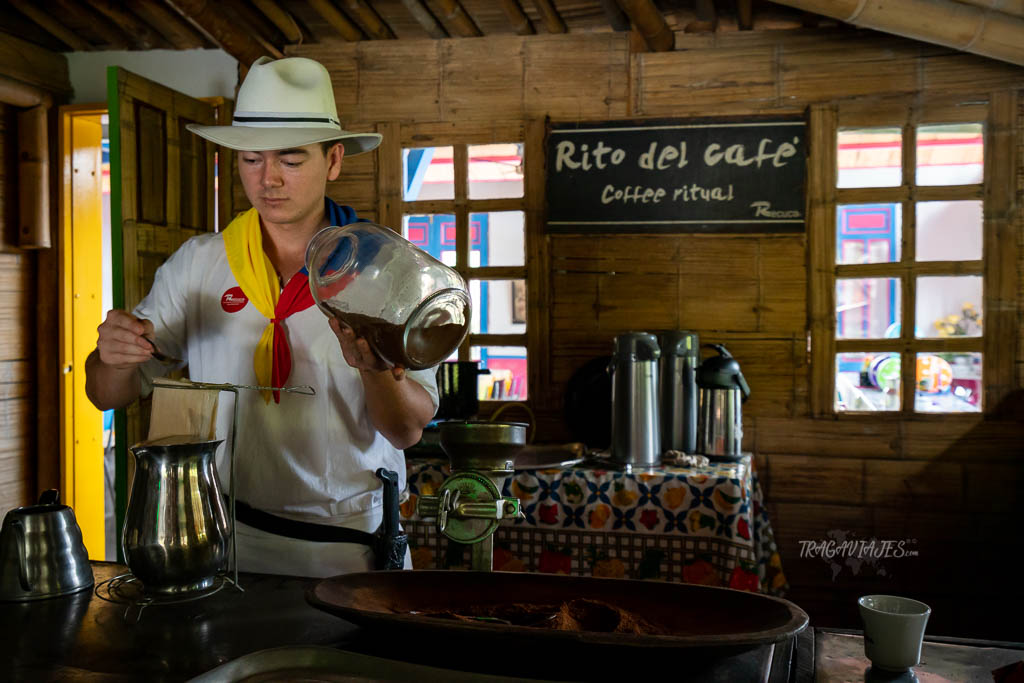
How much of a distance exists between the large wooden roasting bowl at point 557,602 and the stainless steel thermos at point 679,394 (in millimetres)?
2080

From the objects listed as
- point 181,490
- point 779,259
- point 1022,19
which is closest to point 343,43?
point 779,259

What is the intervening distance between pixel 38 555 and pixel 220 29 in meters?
2.74

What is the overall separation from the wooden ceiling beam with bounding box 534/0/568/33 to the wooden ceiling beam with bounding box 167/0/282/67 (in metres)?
1.22

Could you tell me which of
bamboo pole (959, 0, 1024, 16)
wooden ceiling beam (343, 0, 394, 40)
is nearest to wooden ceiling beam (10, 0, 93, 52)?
wooden ceiling beam (343, 0, 394, 40)

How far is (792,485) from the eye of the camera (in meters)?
3.66

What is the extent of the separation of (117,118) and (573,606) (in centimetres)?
304

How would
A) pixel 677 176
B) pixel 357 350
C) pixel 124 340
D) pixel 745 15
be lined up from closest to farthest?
pixel 357 350
pixel 124 340
pixel 745 15
pixel 677 176

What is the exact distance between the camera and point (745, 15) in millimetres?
3518

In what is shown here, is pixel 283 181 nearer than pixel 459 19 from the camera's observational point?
Yes

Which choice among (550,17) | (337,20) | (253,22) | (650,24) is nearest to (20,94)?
(253,22)

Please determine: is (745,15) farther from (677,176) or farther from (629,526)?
(629,526)

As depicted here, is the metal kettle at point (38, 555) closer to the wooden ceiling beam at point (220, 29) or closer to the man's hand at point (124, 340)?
the man's hand at point (124, 340)

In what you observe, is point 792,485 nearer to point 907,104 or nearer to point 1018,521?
point 1018,521

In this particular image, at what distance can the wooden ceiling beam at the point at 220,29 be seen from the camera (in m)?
3.35
